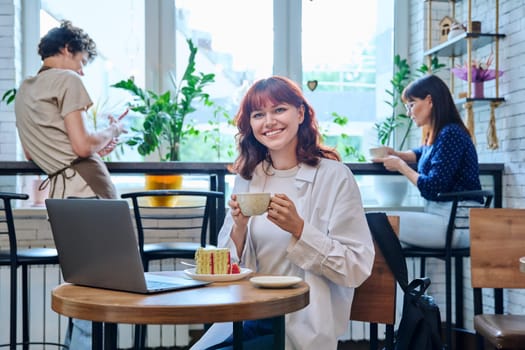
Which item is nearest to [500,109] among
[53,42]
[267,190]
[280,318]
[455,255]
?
[455,255]

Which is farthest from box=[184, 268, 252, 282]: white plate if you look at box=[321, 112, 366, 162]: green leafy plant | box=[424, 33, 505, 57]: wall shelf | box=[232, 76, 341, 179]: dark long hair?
box=[321, 112, 366, 162]: green leafy plant

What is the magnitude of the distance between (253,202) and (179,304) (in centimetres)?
45

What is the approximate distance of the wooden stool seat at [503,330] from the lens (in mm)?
2287

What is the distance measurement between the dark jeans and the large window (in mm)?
2503

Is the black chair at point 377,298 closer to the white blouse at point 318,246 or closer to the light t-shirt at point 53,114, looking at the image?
the white blouse at point 318,246

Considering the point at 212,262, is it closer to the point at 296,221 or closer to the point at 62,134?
the point at 296,221

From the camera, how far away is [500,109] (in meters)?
3.68

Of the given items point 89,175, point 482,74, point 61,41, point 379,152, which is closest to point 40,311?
point 89,175

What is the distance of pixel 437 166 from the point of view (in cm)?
323

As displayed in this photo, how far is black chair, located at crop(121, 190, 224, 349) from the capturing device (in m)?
2.86

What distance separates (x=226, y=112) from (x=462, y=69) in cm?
147

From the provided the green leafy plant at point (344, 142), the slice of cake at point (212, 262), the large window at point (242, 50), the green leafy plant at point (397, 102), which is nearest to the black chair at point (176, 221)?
the large window at point (242, 50)

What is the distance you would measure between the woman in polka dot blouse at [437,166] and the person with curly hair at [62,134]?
1325 millimetres

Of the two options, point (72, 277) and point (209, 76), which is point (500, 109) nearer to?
point (209, 76)
